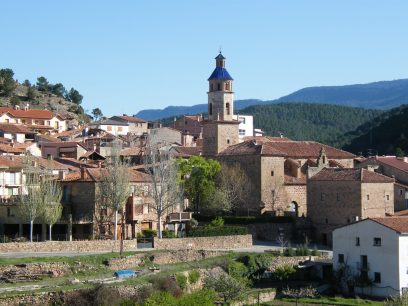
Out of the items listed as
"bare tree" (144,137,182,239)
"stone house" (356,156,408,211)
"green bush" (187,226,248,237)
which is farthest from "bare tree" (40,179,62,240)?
"stone house" (356,156,408,211)

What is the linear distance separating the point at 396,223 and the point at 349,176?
368 inches

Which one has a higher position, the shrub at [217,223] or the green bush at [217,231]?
the shrub at [217,223]

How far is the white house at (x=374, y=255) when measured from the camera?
45.4 meters

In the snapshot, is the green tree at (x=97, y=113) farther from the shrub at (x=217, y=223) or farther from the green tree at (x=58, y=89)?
the shrub at (x=217, y=223)

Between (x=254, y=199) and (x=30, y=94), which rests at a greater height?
(x=30, y=94)

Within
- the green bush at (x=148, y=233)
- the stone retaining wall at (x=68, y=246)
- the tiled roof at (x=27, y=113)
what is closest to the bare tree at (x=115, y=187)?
the green bush at (x=148, y=233)

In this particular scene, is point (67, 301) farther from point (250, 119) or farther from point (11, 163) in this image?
point (250, 119)

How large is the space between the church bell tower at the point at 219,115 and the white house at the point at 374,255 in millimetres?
18116

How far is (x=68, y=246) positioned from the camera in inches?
1788

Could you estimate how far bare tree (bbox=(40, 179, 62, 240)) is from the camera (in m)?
48.4

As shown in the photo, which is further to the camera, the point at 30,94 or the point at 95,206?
the point at 30,94

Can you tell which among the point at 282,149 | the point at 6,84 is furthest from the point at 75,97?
the point at 282,149

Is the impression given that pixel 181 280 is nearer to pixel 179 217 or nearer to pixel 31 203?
pixel 31 203

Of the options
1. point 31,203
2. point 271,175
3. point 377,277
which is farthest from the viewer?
point 271,175
